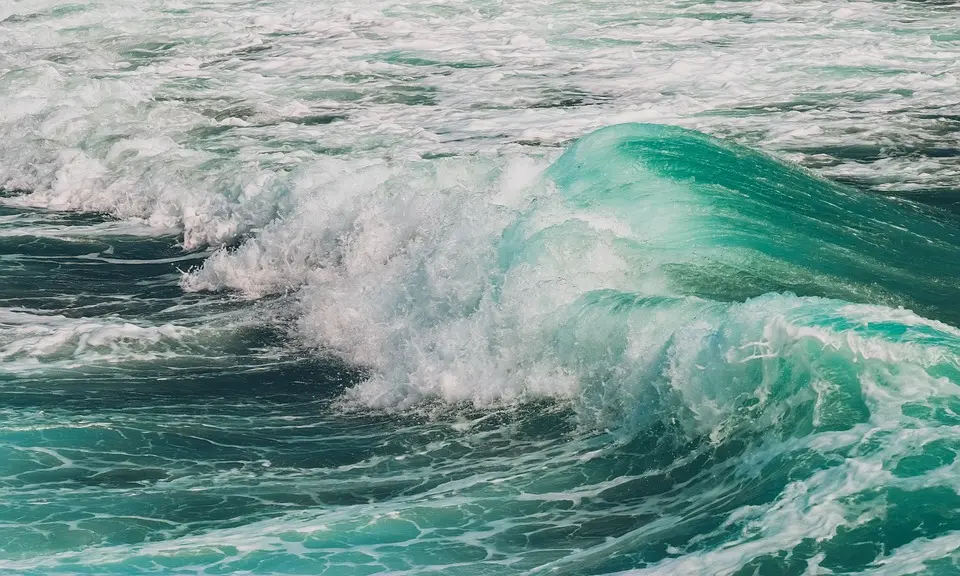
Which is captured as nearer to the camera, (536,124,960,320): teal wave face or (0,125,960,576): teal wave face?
(0,125,960,576): teal wave face

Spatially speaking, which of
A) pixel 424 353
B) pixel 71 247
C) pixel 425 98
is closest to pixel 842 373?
pixel 424 353

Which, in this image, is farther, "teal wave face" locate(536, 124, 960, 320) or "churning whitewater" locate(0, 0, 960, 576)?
"teal wave face" locate(536, 124, 960, 320)

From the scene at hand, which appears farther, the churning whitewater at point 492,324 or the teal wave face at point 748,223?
the teal wave face at point 748,223

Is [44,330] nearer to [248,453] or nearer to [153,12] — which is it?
[248,453]

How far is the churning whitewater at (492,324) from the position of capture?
7.12 m

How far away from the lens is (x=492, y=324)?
10336 mm

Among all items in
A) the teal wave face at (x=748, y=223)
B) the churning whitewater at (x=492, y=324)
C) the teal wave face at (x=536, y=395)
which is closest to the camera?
the teal wave face at (x=536, y=395)

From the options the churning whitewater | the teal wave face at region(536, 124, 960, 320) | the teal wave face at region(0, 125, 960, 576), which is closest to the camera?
the teal wave face at region(0, 125, 960, 576)

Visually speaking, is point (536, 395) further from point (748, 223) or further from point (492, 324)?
point (748, 223)

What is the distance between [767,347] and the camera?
802 cm

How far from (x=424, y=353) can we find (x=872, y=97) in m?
11.0

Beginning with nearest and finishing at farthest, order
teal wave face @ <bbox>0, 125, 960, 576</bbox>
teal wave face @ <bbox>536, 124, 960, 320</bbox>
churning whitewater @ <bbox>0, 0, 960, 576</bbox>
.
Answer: teal wave face @ <bbox>0, 125, 960, 576</bbox>
churning whitewater @ <bbox>0, 0, 960, 576</bbox>
teal wave face @ <bbox>536, 124, 960, 320</bbox>

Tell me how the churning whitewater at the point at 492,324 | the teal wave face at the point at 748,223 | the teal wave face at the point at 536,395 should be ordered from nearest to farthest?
the teal wave face at the point at 536,395 → the churning whitewater at the point at 492,324 → the teal wave face at the point at 748,223

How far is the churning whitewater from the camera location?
23.4 feet
